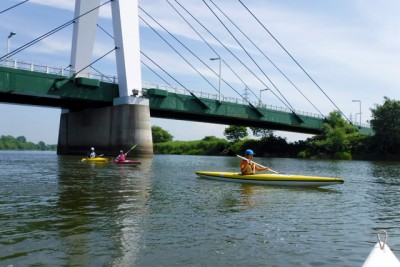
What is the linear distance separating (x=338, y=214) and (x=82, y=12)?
46725 millimetres

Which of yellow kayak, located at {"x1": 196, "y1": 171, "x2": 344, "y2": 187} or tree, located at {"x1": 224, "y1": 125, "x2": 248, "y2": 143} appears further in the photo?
tree, located at {"x1": 224, "y1": 125, "x2": 248, "y2": 143}

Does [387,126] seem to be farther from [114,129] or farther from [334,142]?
[114,129]

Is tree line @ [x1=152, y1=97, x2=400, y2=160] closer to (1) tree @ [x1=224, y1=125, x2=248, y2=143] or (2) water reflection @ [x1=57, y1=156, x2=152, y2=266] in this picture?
(1) tree @ [x1=224, y1=125, x2=248, y2=143]

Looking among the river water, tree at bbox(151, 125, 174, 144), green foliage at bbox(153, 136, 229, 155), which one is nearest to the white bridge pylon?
the river water

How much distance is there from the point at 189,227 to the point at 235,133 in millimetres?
99974

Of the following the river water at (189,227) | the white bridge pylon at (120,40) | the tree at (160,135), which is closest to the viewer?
the river water at (189,227)

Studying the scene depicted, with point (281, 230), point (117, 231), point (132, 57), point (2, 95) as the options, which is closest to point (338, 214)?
point (281, 230)

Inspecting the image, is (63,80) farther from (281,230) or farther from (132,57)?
(281,230)

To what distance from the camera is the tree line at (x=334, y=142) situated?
227ft

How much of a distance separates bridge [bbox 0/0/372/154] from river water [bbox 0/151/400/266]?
31.2 m

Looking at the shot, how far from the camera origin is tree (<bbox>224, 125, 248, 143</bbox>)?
109500 mm

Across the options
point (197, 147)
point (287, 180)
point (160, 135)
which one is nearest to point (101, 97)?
point (287, 180)

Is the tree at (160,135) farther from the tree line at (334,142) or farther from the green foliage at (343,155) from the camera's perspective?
the green foliage at (343,155)

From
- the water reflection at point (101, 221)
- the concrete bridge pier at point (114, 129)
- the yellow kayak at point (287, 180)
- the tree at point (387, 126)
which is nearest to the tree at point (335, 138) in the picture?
the tree at point (387, 126)
